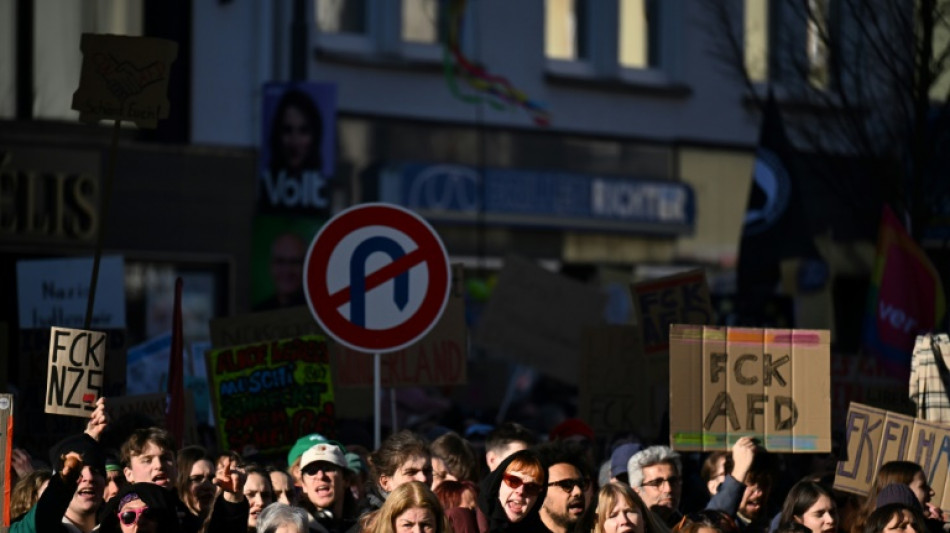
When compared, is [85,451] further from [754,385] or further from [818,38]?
[818,38]

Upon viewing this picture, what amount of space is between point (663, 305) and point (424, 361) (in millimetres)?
1461

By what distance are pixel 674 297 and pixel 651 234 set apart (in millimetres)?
11514

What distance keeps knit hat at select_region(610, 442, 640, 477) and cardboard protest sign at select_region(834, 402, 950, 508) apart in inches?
38.2

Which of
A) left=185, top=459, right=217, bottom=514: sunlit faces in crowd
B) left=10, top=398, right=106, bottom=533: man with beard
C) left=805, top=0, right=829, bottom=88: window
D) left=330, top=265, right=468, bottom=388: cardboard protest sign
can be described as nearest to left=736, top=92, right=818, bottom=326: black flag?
left=805, top=0, right=829, bottom=88: window

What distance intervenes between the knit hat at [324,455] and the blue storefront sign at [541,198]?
42.7 ft

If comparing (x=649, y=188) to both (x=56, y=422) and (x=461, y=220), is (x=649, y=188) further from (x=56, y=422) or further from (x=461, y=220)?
(x=56, y=422)

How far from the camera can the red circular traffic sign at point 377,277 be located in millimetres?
10641

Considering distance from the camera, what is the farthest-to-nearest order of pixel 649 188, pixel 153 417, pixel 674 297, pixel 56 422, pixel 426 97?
1. pixel 649 188
2. pixel 426 97
3. pixel 674 297
4. pixel 56 422
5. pixel 153 417

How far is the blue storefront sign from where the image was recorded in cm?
2295

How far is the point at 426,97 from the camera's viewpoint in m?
23.3

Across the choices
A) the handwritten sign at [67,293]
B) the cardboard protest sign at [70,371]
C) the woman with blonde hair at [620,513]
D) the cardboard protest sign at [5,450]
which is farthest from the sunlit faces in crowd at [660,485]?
the handwritten sign at [67,293]

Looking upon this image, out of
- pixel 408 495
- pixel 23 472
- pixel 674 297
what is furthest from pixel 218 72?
pixel 408 495

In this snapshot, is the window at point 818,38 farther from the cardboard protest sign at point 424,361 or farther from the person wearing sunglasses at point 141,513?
the person wearing sunglasses at point 141,513

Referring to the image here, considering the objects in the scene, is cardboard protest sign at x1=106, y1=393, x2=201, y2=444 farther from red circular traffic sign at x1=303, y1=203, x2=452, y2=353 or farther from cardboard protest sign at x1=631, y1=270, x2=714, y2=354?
cardboard protest sign at x1=631, y1=270, x2=714, y2=354
